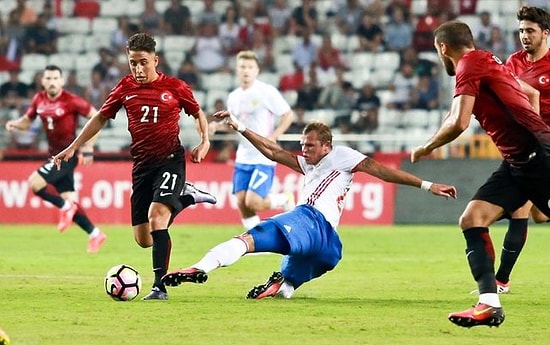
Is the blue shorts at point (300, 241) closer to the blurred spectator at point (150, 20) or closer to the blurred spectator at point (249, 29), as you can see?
the blurred spectator at point (249, 29)

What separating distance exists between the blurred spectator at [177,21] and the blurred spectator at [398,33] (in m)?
4.35

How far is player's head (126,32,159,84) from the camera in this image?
1027 cm

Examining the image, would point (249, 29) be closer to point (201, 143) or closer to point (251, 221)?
point (251, 221)

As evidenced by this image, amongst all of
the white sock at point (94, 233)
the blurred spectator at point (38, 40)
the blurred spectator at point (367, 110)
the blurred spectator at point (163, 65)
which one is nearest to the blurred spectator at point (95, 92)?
the blurred spectator at point (163, 65)

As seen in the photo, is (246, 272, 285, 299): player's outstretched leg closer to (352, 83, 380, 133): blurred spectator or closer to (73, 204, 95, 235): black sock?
(73, 204, 95, 235): black sock

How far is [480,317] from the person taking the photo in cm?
793

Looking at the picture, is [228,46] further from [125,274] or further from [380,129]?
[125,274]

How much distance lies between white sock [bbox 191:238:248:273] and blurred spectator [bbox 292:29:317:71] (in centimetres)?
1635

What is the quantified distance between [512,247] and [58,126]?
7915 mm

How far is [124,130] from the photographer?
930 inches

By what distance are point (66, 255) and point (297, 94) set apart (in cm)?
990

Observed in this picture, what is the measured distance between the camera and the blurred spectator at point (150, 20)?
Answer: 26672 millimetres

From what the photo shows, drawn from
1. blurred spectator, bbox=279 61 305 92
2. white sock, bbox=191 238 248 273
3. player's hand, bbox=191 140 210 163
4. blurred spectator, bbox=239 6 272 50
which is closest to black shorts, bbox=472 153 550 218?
white sock, bbox=191 238 248 273

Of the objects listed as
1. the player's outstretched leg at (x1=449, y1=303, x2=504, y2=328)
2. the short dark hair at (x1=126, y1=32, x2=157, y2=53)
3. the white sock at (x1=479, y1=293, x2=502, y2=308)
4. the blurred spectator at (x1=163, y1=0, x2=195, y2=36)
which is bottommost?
the player's outstretched leg at (x1=449, y1=303, x2=504, y2=328)
